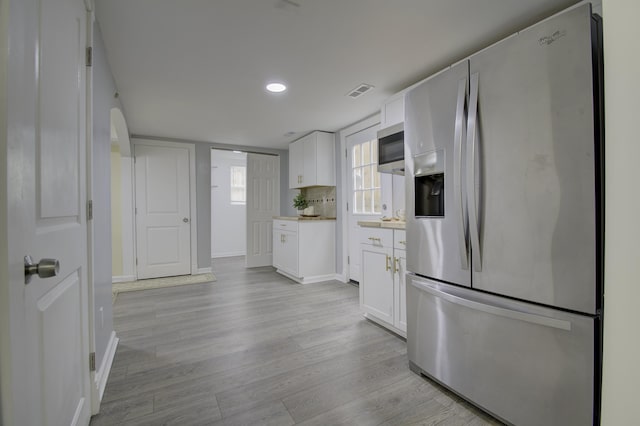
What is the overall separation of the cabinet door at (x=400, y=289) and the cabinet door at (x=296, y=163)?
2.79m

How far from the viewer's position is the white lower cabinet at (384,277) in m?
2.29

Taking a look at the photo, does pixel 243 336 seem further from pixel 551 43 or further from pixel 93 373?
pixel 551 43

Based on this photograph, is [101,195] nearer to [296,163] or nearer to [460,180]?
[460,180]

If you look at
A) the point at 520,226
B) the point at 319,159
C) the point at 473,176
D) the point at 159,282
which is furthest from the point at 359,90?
the point at 159,282

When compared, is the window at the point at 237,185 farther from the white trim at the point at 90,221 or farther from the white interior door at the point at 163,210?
the white trim at the point at 90,221

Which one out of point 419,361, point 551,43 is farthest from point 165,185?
point 551,43

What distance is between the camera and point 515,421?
1326 mm

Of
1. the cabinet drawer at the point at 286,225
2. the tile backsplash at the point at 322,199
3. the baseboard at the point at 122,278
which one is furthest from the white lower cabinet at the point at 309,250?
the baseboard at the point at 122,278

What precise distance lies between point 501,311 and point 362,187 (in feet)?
8.82

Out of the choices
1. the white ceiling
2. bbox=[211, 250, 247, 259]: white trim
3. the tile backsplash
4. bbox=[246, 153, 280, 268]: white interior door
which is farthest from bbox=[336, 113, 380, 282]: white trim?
bbox=[211, 250, 247, 259]: white trim

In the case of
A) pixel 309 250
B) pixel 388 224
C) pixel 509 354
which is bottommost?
pixel 509 354

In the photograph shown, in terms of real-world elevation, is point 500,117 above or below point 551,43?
below

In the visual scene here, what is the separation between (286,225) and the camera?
15.1 ft

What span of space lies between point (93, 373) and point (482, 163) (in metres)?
2.24
